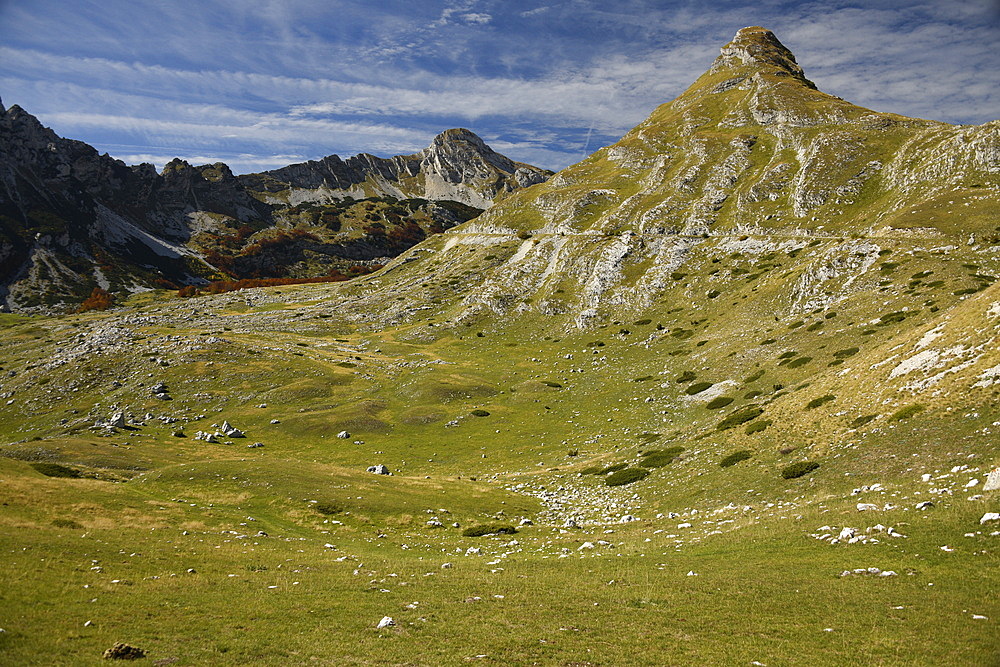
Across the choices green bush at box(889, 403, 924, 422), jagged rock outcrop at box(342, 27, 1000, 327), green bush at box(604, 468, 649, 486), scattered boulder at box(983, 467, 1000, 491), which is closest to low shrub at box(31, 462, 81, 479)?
green bush at box(604, 468, 649, 486)

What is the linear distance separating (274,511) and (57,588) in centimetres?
2098

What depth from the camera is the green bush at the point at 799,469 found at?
101 feet

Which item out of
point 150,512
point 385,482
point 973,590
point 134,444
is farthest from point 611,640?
point 134,444

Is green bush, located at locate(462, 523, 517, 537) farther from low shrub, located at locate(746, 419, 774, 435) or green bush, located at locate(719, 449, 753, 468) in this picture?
low shrub, located at locate(746, 419, 774, 435)

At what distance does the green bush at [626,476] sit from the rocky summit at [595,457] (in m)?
0.31

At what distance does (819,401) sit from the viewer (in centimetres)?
3838

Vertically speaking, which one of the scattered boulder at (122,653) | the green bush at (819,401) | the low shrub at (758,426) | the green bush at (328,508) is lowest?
the green bush at (328,508)

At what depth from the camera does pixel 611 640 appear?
15562 millimetres

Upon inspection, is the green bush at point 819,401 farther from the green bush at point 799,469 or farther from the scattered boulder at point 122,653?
the scattered boulder at point 122,653

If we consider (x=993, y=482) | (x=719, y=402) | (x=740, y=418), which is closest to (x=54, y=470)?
(x=740, y=418)

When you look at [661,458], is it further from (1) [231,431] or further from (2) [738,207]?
(2) [738,207]

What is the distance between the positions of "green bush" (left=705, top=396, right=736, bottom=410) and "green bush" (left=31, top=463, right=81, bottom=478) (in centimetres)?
6205

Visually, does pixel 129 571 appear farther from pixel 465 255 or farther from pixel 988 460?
pixel 465 255

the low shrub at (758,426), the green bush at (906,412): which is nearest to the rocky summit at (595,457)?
the green bush at (906,412)
